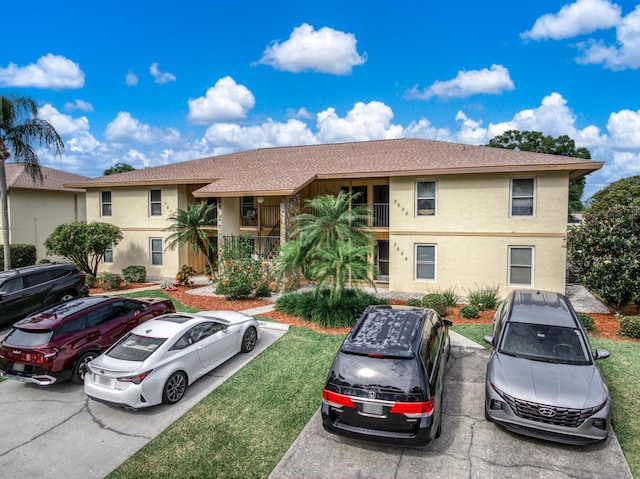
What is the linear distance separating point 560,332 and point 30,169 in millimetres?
21338

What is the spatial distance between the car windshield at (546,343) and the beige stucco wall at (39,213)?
2617 centimetres

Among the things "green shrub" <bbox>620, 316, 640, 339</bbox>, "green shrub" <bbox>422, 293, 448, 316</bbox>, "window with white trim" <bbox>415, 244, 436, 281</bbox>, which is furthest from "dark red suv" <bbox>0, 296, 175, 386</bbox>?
"green shrub" <bbox>620, 316, 640, 339</bbox>

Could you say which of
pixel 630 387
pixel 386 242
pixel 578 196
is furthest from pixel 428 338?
pixel 578 196

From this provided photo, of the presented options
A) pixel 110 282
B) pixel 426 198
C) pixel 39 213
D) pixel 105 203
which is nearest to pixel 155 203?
pixel 105 203

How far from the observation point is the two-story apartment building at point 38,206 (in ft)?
73.5

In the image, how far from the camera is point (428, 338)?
6449 mm

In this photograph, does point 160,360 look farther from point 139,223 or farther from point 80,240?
point 139,223

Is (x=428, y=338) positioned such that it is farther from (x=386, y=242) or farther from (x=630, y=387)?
(x=386, y=242)

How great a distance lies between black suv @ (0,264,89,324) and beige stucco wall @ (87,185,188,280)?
546 centimetres

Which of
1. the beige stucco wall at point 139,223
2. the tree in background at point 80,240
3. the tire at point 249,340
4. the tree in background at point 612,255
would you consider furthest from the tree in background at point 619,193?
the tree in background at point 80,240

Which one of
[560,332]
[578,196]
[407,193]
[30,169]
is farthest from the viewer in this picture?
[578,196]

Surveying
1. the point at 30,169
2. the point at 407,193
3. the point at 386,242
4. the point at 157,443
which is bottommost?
the point at 157,443

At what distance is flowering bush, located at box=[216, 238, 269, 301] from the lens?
47.1ft

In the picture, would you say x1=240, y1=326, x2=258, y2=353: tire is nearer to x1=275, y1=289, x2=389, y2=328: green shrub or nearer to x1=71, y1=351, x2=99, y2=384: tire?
x1=275, y1=289, x2=389, y2=328: green shrub
